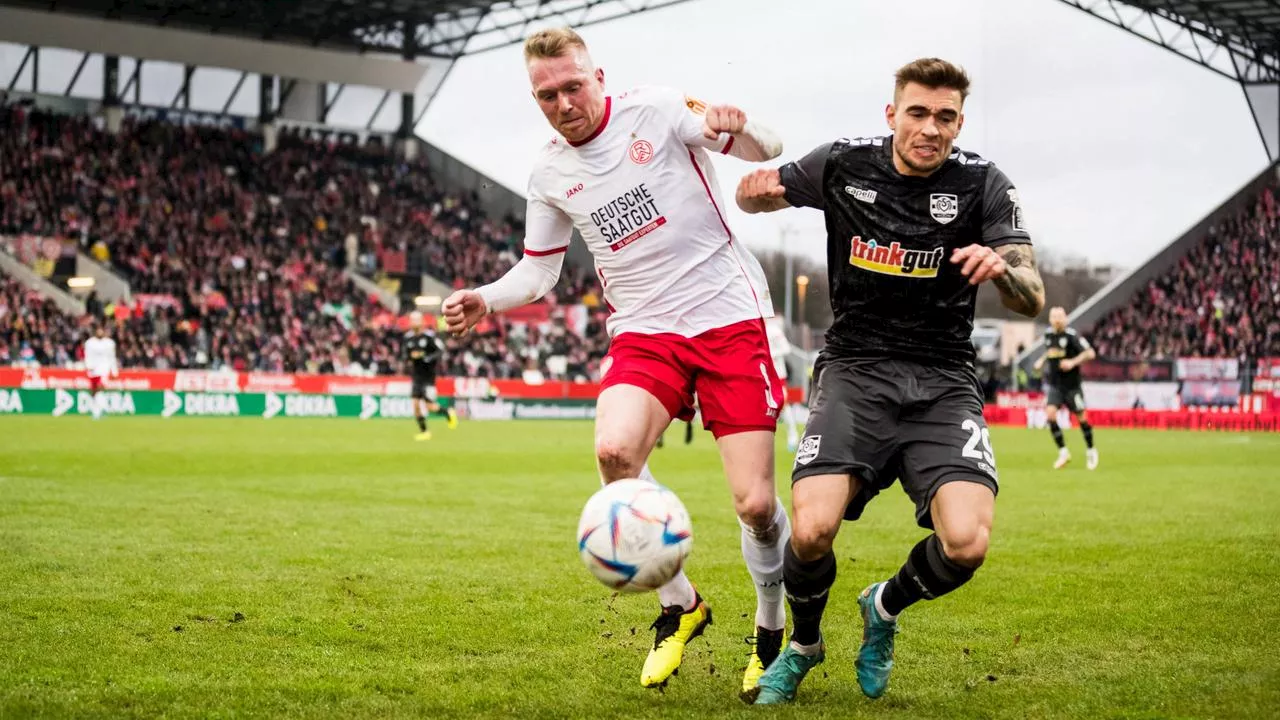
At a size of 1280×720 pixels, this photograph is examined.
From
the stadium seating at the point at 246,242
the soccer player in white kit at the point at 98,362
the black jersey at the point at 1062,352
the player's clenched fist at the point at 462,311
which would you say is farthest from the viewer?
the stadium seating at the point at 246,242

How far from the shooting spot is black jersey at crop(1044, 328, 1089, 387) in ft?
64.4

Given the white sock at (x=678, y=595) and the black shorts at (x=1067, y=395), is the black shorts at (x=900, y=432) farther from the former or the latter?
the black shorts at (x=1067, y=395)

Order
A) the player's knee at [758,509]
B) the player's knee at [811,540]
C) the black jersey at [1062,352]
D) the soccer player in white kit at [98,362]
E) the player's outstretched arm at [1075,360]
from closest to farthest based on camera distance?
the player's knee at [811,540], the player's knee at [758,509], the player's outstretched arm at [1075,360], the black jersey at [1062,352], the soccer player in white kit at [98,362]

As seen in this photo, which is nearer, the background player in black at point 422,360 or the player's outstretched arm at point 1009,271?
the player's outstretched arm at point 1009,271

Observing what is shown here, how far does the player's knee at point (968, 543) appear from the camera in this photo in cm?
520

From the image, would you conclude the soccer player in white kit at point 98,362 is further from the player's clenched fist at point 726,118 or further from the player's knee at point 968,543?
the player's knee at point 968,543

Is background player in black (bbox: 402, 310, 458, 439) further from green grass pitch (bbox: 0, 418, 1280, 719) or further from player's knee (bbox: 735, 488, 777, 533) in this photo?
player's knee (bbox: 735, 488, 777, 533)

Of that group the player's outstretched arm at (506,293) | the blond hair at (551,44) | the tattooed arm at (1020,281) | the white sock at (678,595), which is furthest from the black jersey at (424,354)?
the tattooed arm at (1020,281)

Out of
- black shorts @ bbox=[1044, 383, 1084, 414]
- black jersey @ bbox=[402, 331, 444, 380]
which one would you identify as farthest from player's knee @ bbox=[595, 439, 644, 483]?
black jersey @ bbox=[402, 331, 444, 380]

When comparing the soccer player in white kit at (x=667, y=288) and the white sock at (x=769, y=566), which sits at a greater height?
the soccer player in white kit at (x=667, y=288)

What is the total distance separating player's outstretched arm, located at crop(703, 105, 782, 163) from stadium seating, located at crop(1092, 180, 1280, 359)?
131 feet

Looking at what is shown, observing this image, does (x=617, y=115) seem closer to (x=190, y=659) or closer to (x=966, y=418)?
(x=966, y=418)

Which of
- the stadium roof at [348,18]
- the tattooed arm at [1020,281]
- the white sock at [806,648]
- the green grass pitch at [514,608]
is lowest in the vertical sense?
the green grass pitch at [514,608]

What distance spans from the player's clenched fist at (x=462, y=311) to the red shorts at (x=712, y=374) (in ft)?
2.24
